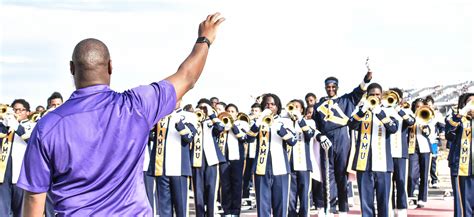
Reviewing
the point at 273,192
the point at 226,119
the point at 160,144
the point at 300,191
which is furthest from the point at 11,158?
the point at 300,191

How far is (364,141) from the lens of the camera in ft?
38.5

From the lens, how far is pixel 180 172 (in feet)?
39.5

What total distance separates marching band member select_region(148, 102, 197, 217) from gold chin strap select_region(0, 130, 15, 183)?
5.36ft

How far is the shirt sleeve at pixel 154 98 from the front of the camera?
396 cm

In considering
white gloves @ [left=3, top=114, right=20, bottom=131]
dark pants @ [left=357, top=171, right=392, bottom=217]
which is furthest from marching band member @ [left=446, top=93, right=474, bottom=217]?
white gloves @ [left=3, top=114, right=20, bottom=131]

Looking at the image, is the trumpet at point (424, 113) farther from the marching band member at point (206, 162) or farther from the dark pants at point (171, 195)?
the dark pants at point (171, 195)

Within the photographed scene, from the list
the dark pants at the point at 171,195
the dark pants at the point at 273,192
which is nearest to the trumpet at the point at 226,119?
the dark pants at the point at 171,195

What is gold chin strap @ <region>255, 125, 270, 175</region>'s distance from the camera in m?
11.9

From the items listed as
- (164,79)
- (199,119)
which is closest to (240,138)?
(199,119)

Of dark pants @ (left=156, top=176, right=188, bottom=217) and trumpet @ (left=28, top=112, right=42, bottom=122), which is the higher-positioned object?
trumpet @ (left=28, top=112, right=42, bottom=122)

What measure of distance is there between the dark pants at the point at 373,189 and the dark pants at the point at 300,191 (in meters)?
1.04

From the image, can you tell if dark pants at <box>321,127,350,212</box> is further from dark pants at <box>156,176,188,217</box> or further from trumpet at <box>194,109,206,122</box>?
dark pants at <box>156,176,188,217</box>

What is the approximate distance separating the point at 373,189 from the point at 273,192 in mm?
1150

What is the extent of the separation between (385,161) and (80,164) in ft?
26.8
